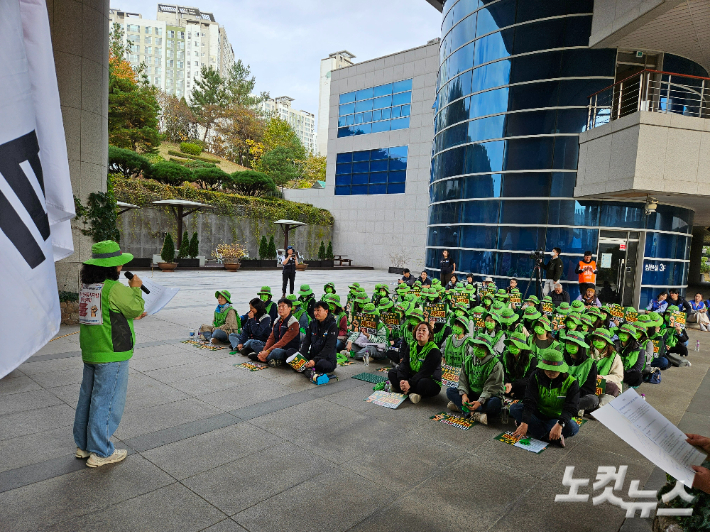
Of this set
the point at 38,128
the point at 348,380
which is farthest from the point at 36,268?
the point at 348,380

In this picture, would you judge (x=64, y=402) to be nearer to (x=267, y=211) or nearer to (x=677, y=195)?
(x=677, y=195)

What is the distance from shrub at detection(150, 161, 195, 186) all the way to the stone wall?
4.17 m

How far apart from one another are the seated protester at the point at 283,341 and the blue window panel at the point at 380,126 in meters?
29.6

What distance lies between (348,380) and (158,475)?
12.8ft

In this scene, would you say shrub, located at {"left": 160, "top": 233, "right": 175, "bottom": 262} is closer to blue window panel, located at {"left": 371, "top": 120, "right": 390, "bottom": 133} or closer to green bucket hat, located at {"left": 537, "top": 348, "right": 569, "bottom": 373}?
blue window panel, located at {"left": 371, "top": 120, "right": 390, "bottom": 133}

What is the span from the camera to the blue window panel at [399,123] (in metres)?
34.2

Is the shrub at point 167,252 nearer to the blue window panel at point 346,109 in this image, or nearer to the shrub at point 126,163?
the shrub at point 126,163

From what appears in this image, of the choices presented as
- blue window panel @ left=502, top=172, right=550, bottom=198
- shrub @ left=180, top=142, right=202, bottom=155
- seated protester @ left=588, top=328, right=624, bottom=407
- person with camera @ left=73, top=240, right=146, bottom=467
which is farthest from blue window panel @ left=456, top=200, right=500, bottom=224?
shrub @ left=180, top=142, right=202, bottom=155

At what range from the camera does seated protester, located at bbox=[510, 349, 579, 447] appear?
5465mm

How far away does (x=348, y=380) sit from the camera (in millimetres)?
7910

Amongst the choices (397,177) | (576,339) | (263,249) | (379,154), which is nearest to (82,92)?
(576,339)

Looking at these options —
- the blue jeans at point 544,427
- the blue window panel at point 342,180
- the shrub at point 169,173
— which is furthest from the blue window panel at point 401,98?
the blue jeans at point 544,427

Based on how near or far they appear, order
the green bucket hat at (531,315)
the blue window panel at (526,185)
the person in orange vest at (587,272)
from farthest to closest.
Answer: the blue window panel at (526,185) → the person in orange vest at (587,272) → the green bucket hat at (531,315)

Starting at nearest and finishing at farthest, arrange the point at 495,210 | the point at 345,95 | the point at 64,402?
1. the point at 64,402
2. the point at 495,210
3. the point at 345,95
